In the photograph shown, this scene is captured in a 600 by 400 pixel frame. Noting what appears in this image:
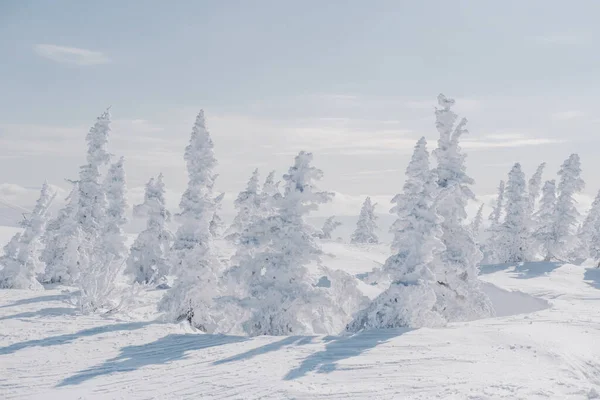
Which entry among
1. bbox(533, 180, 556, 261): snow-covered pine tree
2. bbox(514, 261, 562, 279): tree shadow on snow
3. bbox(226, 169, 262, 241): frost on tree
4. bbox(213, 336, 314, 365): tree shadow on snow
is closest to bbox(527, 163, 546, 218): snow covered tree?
bbox(533, 180, 556, 261): snow-covered pine tree

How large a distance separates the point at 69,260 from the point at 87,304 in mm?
17604

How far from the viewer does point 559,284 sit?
3853 cm

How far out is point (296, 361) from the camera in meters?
14.1

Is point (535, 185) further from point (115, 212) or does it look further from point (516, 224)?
point (115, 212)

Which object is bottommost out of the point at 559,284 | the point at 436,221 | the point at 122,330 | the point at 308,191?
the point at 559,284

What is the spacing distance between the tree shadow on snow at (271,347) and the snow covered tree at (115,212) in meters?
24.4

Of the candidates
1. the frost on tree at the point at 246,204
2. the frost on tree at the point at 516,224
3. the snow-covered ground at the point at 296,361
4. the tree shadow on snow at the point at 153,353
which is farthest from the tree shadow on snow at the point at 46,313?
the frost on tree at the point at 516,224

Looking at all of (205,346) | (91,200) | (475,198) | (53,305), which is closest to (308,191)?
(205,346)

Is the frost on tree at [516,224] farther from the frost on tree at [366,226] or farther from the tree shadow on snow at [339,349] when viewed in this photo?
the tree shadow on snow at [339,349]

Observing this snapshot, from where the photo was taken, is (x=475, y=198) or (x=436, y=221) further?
(x=475, y=198)

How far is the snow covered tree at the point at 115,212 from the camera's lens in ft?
124

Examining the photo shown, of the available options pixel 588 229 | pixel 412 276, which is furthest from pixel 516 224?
pixel 412 276

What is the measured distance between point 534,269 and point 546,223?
910cm

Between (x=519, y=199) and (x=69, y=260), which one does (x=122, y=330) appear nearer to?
(x=69, y=260)
